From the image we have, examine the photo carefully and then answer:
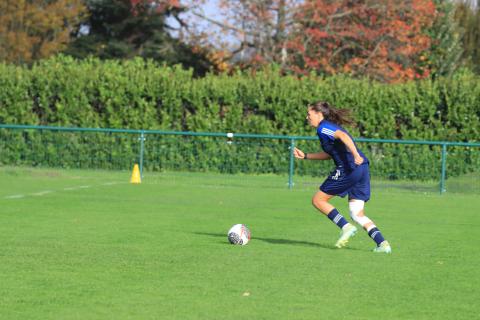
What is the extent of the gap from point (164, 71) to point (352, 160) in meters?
19.8

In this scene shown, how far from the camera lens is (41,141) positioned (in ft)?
94.6

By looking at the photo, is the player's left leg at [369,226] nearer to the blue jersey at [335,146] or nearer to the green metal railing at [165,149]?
the blue jersey at [335,146]

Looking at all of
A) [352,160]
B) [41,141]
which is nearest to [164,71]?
[41,141]

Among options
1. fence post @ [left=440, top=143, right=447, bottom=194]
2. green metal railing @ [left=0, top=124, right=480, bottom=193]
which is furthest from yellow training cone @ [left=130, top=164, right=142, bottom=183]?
fence post @ [left=440, top=143, right=447, bottom=194]

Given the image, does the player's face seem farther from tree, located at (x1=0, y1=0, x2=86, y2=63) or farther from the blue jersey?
tree, located at (x1=0, y1=0, x2=86, y2=63)

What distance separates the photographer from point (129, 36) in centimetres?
5584

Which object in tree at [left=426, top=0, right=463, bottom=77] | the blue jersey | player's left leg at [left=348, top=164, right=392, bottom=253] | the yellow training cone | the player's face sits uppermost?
tree at [left=426, top=0, right=463, bottom=77]

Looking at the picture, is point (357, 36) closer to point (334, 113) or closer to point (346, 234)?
point (334, 113)

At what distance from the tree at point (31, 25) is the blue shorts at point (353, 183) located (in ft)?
137

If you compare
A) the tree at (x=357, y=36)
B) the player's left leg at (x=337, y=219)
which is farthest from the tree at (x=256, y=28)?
the player's left leg at (x=337, y=219)

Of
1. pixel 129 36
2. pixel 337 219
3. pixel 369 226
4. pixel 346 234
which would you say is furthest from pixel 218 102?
pixel 129 36

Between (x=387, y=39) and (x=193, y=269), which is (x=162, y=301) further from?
(x=387, y=39)

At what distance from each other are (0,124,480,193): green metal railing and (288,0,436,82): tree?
12113mm

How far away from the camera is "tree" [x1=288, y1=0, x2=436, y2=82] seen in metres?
40.2
